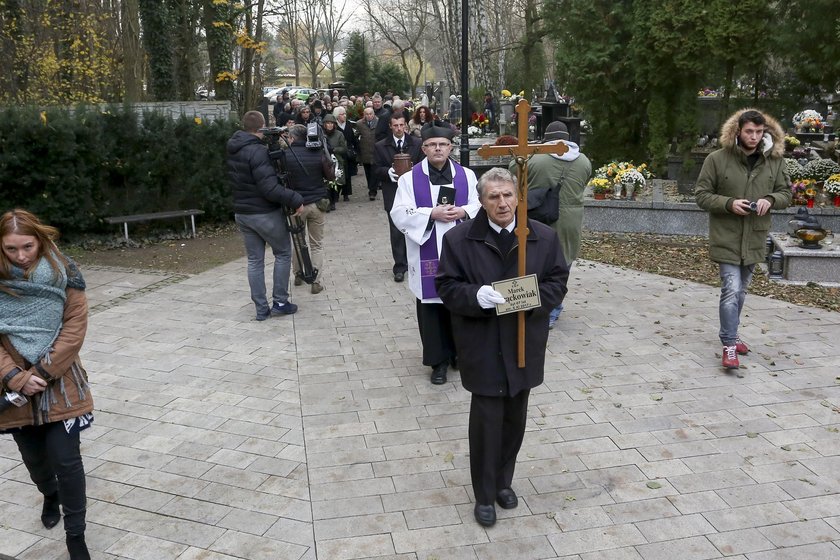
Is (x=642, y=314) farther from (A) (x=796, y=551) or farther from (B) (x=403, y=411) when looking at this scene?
(A) (x=796, y=551)

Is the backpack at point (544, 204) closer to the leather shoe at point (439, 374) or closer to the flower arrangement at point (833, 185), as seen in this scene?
the leather shoe at point (439, 374)

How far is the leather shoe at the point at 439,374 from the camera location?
20.5 feet

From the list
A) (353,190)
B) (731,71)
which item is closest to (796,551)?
(731,71)

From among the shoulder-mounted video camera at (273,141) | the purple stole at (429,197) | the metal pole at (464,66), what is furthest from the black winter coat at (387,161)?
the purple stole at (429,197)

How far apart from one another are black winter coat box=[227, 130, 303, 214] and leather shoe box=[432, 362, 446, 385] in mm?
2453

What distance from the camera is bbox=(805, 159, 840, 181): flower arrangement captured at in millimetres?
11242

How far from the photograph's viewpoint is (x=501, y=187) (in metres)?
3.94

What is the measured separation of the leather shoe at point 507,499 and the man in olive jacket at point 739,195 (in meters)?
2.70

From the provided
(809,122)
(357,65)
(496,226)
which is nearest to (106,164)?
(496,226)

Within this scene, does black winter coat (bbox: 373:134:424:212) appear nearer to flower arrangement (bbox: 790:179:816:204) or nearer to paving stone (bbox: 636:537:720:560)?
flower arrangement (bbox: 790:179:816:204)

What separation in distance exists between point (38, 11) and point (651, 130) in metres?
11.3

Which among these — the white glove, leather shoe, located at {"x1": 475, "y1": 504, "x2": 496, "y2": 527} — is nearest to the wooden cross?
the white glove

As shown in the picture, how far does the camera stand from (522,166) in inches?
158

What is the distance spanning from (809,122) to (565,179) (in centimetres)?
1313
